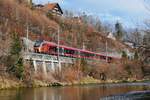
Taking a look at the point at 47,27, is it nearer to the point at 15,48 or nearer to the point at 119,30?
the point at 15,48

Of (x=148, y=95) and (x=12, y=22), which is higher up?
(x=12, y=22)

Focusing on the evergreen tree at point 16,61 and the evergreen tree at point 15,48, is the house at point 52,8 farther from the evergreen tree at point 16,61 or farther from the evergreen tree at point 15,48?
the evergreen tree at point 16,61

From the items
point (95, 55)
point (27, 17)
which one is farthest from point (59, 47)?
point (27, 17)

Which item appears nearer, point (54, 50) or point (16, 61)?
point (16, 61)

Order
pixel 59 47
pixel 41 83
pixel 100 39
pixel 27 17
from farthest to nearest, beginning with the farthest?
1. pixel 100 39
2. pixel 27 17
3. pixel 59 47
4. pixel 41 83

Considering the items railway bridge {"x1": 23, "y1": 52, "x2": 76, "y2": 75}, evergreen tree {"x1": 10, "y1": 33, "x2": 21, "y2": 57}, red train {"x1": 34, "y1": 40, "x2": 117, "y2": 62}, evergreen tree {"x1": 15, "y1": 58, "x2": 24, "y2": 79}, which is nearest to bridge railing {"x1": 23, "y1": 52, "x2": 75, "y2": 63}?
railway bridge {"x1": 23, "y1": 52, "x2": 76, "y2": 75}

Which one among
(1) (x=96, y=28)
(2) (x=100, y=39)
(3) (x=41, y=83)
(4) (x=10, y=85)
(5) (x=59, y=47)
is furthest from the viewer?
(1) (x=96, y=28)

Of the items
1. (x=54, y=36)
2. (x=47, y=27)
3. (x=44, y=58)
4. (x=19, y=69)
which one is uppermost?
(x=47, y=27)

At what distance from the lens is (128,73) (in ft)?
314

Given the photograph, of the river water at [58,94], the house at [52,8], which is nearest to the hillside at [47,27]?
the house at [52,8]

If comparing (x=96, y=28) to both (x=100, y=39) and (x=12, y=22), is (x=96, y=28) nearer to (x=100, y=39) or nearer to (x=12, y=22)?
(x=100, y=39)

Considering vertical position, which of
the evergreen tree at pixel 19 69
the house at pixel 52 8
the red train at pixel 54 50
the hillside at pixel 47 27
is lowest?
the evergreen tree at pixel 19 69

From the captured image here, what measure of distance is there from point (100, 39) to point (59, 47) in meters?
65.0

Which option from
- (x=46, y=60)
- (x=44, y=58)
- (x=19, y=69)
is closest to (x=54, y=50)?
(x=46, y=60)
